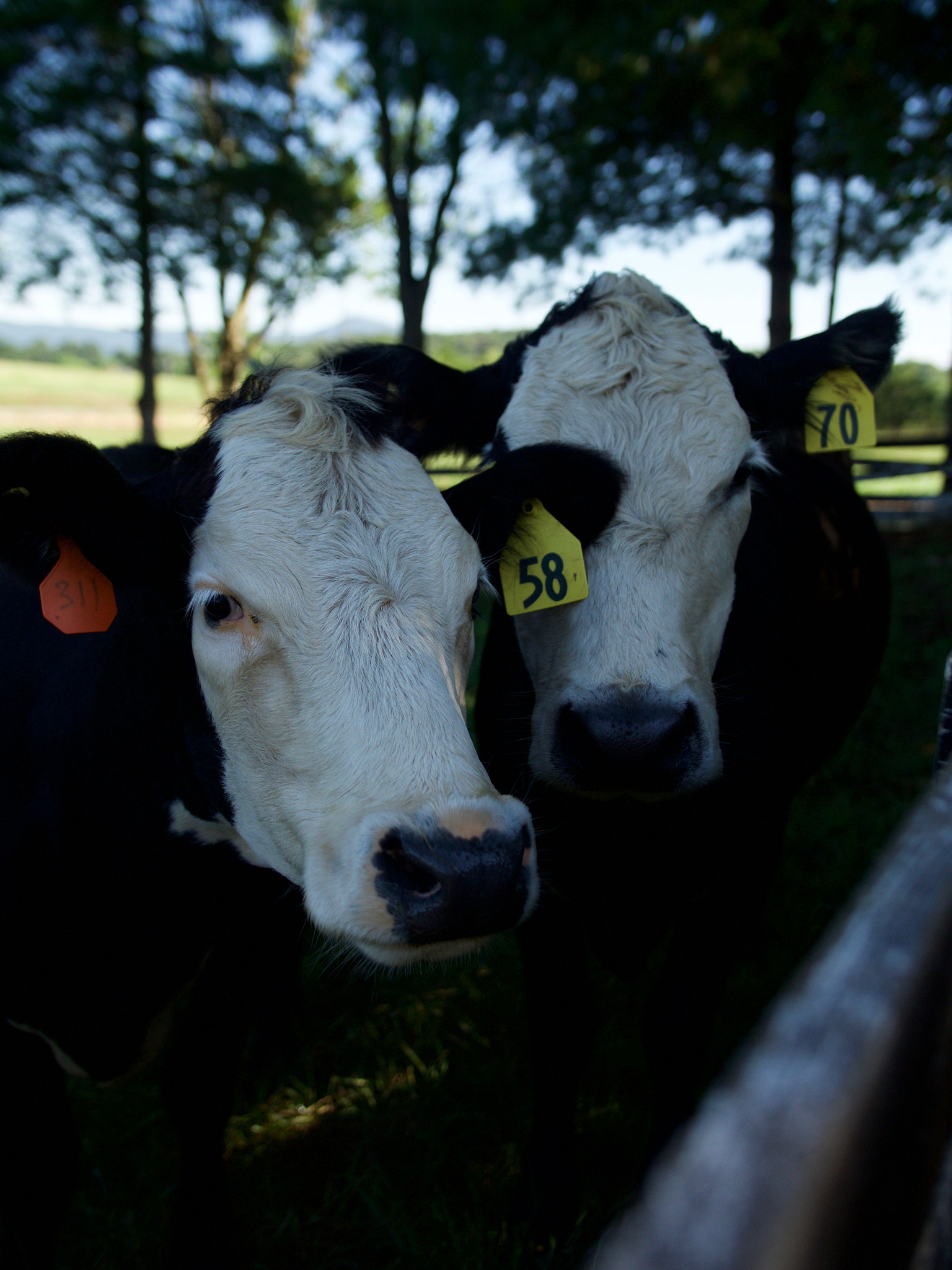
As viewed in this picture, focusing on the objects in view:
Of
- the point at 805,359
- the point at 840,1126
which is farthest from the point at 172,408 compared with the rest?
the point at 840,1126

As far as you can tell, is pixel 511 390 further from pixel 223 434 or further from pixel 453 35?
pixel 453 35

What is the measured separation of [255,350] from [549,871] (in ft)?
Result: 65.0

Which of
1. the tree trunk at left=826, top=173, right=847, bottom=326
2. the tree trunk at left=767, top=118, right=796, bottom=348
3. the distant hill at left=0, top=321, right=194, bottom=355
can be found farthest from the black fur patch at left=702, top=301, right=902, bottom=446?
the distant hill at left=0, top=321, right=194, bottom=355

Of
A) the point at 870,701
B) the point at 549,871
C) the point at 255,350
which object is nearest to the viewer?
the point at 549,871

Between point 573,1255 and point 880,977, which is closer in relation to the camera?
point 880,977

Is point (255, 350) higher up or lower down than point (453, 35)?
lower down

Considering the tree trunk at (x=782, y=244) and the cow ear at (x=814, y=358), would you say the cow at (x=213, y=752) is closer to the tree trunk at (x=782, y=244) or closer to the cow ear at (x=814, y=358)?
the cow ear at (x=814, y=358)

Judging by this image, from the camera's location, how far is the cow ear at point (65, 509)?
1.52 meters

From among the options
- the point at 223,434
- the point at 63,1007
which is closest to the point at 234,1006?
the point at 63,1007

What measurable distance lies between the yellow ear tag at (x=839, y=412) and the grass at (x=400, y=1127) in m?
1.92

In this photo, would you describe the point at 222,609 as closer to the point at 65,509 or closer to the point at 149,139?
the point at 65,509

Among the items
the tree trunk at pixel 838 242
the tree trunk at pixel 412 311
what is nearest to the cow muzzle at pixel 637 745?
the tree trunk at pixel 838 242

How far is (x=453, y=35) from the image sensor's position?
840 centimetres

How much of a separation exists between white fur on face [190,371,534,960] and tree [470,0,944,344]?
6.50 meters
